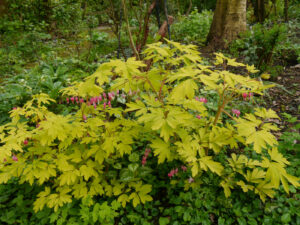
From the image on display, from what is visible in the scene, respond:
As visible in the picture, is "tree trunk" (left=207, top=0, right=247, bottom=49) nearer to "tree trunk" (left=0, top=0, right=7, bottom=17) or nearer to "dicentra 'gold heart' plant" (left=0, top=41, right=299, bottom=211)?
"dicentra 'gold heart' plant" (left=0, top=41, right=299, bottom=211)

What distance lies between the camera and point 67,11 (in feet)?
29.9

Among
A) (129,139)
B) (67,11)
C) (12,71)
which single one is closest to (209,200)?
(129,139)

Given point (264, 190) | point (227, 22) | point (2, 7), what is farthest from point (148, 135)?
point (2, 7)

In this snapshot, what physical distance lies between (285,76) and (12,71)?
644cm

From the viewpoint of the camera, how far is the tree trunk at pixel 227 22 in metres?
5.10

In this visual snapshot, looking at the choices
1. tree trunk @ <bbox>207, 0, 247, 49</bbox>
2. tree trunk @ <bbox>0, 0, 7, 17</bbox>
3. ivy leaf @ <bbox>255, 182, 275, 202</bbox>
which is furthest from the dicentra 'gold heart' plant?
tree trunk @ <bbox>0, 0, 7, 17</bbox>

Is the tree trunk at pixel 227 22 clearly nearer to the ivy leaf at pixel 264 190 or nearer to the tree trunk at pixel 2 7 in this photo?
the ivy leaf at pixel 264 190

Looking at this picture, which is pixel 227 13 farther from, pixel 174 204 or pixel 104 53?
pixel 174 204

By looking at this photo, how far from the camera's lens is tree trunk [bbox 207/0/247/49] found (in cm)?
510

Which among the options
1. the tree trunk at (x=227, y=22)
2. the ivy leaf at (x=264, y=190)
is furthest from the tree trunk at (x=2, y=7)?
the ivy leaf at (x=264, y=190)

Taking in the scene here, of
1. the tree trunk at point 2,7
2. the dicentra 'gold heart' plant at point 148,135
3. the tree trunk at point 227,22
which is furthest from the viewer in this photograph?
the tree trunk at point 2,7

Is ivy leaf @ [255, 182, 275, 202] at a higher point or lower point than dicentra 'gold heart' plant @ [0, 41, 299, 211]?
lower

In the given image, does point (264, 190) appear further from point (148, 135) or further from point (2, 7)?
point (2, 7)

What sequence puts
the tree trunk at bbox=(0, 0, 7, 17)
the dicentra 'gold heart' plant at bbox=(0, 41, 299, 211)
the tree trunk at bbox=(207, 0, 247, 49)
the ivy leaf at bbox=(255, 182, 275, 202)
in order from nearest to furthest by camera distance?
the dicentra 'gold heart' plant at bbox=(0, 41, 299, 211) → the ivy leaf at bbox=(255, 182, 275, 202) → the tree trunk at bbox=(207, 0, 247, 49) → the tree trunk at bbox=(0, 0, 7, 17)
